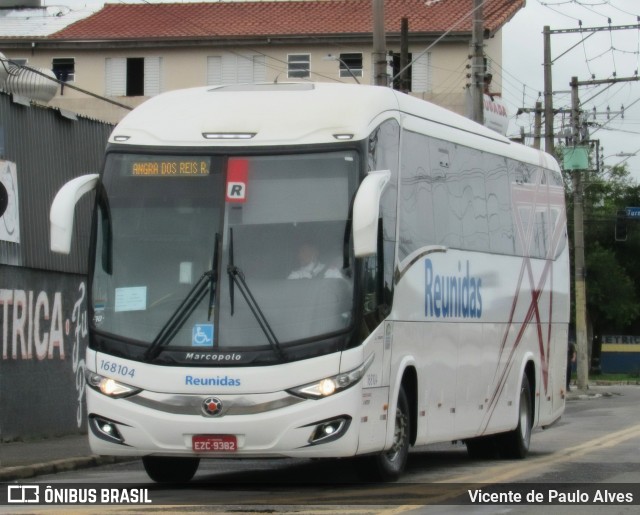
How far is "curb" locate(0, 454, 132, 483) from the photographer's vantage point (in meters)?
15.0

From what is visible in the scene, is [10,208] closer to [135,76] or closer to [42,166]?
[42,166]

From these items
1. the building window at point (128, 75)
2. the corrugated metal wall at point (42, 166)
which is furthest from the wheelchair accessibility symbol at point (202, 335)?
the building window at point (128, 75)

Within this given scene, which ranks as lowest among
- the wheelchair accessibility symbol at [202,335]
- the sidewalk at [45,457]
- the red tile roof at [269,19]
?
the sidewalk at [45,457]

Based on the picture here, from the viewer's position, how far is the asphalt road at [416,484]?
11422 millimetres

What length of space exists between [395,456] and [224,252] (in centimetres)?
271

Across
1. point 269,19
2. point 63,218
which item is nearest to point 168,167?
point 63,218

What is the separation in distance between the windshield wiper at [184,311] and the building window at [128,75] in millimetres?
58092

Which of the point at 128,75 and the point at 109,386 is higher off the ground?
the point at 128,75

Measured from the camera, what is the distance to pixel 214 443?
1199 centimetres

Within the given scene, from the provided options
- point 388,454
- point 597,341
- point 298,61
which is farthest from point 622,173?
point 388,454

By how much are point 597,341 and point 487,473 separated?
6995 centimetres

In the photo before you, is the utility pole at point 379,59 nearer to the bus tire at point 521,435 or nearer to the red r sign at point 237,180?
the bus tire at point 521,435

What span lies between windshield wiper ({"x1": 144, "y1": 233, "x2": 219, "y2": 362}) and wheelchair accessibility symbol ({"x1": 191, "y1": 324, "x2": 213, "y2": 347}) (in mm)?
123

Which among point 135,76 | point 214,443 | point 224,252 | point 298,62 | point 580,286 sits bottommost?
point 214,443
